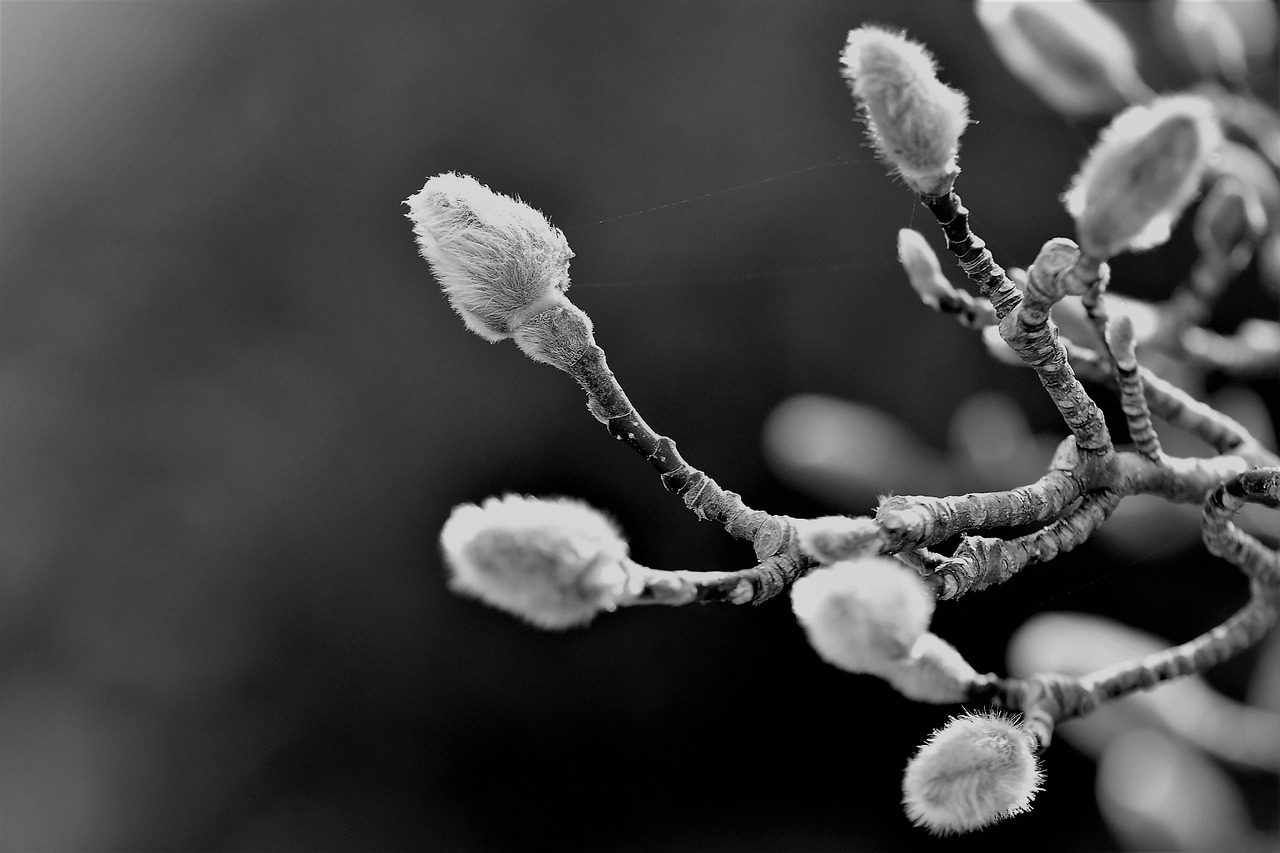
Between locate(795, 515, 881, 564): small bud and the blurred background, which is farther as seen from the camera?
the blurred background

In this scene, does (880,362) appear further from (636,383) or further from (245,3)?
(245,3)

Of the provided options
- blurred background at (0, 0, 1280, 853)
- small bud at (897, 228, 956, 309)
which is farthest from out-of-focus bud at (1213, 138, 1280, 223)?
blurred background at (0, 0, 1280, 853)

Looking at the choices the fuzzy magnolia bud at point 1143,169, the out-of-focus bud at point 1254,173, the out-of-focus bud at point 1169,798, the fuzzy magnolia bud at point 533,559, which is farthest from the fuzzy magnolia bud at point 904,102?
the out-of-focus bud at point 1169,798

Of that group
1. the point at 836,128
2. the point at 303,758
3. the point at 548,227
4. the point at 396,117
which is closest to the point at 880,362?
the point at 836,128

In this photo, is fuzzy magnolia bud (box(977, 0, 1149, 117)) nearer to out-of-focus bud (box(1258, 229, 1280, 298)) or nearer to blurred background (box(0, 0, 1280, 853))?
out-of-focus bud (box(1258, 229, 1280, 298))

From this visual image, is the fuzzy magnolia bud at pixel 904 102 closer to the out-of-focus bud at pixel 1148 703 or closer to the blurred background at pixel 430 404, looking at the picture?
the out-of-focus bud at pixel 1148 703

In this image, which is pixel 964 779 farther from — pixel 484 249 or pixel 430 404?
pixel 430 404

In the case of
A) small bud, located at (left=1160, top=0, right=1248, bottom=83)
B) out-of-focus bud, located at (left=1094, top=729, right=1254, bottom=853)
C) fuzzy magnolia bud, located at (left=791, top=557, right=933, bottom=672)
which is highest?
small bud, located at (left=1160, top=0, right=1248, bottom=83)
